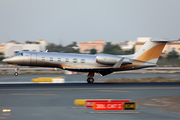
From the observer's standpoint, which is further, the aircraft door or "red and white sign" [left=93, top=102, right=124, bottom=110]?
the aircraft door

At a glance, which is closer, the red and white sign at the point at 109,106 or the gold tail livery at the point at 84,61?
the red and white sign at the point at 109,106

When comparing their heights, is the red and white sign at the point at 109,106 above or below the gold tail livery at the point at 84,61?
below

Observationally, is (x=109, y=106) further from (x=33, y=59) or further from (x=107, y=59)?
(x=33, y=59)

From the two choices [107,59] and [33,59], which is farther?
[107,59]

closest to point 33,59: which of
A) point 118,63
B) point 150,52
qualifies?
point 118,63

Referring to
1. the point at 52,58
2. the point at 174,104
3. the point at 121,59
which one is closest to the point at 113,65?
the point at 121,59

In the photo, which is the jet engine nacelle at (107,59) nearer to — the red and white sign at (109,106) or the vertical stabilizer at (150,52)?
the vertical stabilizer at (150,52)

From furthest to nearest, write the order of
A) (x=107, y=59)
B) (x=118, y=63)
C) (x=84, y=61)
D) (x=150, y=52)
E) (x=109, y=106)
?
1. (x=150, y=52)
2. (x=84, y=61)
3. (x=107, y=59)
4. (x=118, y=63)
5. (x=109, y=106)

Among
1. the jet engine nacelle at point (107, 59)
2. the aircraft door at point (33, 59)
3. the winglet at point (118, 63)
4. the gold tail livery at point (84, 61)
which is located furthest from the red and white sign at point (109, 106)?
the aircraft door at point (33, 59)

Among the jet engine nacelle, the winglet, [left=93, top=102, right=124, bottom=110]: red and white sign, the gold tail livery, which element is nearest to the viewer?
[left=93, top=102, right=124, bottom=110]: red and white sign

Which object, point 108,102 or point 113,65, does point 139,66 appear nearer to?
point 113,65

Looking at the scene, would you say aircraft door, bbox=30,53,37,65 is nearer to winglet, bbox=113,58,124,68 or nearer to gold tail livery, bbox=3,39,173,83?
gold tail livery, bbox=3,39,173,83

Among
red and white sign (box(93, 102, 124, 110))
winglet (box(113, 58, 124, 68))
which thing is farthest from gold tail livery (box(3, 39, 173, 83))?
red and white sign (box(93, 102, 124, 110))

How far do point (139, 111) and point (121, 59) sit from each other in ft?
41.6
